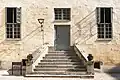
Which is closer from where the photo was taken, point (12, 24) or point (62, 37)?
point (12, 24)

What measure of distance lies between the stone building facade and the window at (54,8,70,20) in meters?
0.23

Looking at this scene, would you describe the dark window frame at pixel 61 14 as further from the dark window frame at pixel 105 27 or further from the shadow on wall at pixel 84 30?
the dark window frame at pixel 105 27

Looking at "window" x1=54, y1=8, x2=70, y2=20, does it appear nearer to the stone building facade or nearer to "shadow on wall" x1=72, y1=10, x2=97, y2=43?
the stone building facade

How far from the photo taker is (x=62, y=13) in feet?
70.0

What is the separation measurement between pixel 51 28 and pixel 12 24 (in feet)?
9.31

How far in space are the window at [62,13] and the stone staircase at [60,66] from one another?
3024 mm

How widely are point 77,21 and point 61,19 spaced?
1.20 metres

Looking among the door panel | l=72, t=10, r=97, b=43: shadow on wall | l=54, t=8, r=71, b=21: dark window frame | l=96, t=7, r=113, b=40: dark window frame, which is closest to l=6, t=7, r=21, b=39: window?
l=54, t=8, r=71, b=21: dark window frame

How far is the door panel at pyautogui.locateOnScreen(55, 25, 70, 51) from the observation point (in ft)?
69.9

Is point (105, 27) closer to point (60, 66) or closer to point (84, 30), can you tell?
point (84, 30)

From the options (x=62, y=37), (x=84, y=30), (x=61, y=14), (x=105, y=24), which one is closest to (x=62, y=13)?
(x=61, y=14)

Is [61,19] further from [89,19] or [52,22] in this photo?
[89,19]

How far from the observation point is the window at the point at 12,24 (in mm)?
21094

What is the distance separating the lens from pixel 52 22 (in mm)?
21078
